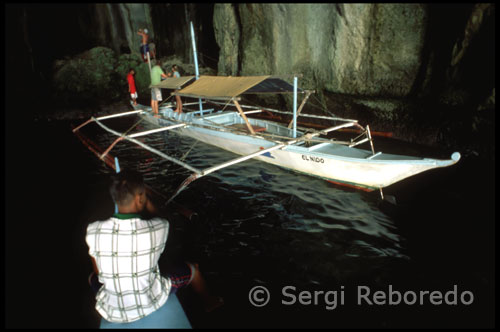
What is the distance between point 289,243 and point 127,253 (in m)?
4.27

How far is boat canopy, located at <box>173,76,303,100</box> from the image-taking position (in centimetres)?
884

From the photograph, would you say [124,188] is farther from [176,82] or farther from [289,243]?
[176,82]

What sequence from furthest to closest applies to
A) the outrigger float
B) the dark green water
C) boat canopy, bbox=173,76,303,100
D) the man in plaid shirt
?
boat canopy, bbox=173,76,303,100
the outrigger float
the dark green water
the man in plaid shirt

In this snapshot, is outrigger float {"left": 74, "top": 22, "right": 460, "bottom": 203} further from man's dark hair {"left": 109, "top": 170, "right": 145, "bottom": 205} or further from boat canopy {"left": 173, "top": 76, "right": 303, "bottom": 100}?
man's dark hair {"left": 109, "top": 170, "right": 145, "bottom": 205}

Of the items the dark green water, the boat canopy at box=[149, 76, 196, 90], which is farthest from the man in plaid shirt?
the boat canopy at box=[149, 76, 196, 90]

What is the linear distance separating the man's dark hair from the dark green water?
95.3 inches

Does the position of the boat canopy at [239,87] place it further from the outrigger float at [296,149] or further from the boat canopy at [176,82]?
the boat canopy at [176,82]

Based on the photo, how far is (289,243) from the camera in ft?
20.4

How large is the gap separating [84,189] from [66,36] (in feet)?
86.8

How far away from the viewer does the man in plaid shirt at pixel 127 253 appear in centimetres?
263

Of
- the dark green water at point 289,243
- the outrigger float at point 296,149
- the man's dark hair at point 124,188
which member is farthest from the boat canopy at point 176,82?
the man's dark hair at point 124,188

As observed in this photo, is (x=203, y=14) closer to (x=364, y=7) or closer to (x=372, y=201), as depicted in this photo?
(x=364, y=7)

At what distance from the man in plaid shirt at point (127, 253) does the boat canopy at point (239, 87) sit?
Answer: 629 centimetres

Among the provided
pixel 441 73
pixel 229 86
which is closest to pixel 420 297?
pixel 229 86
